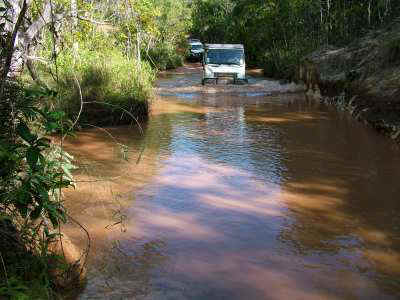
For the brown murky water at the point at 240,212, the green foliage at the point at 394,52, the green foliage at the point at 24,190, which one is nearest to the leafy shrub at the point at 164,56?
the green foliage at the point at 394,52

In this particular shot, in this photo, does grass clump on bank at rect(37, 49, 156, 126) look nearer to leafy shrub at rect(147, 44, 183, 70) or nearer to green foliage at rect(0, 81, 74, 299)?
green foliage at rect(0, 81, 74, 299)

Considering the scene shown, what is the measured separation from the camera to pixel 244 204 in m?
8.03

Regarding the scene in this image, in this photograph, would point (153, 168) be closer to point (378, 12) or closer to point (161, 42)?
point (378, 12)

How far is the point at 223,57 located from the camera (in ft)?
76.2

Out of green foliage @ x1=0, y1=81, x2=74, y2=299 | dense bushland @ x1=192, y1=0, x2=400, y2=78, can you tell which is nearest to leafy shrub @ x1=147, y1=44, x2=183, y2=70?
dense bushland @ x1=192, y1=0, x2=400, y2=78

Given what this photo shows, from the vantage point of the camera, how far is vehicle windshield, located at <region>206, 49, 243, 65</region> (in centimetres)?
2320

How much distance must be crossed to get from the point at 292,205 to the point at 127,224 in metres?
2.39

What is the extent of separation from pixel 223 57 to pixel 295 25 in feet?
26.0

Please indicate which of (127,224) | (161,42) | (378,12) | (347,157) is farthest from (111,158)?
(161,42)

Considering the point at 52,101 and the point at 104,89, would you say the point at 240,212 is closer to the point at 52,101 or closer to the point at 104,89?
the point at 52,101

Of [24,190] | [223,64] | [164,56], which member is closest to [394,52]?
[223,64]

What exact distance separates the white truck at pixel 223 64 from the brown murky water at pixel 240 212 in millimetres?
9331

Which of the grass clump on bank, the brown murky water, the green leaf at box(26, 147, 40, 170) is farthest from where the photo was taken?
the grass clump on bank

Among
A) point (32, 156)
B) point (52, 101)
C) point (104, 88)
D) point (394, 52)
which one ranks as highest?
point (394, 52)
